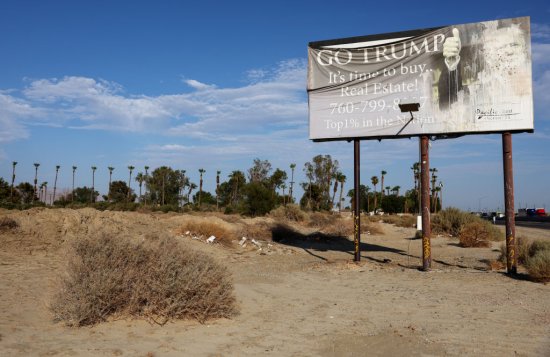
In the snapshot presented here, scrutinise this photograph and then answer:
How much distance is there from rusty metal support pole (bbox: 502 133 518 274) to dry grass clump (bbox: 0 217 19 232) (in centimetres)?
1513

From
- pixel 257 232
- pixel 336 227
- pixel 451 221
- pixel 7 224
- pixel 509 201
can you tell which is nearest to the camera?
pixel 509 201

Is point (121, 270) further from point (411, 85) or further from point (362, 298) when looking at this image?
point (411, 85)

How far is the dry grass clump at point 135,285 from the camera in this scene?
668 centimetres

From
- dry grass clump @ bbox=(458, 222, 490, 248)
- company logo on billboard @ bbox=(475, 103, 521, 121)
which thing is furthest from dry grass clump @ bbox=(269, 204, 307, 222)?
company logo on billboard @ bbox=(475, 103, 521, 121)

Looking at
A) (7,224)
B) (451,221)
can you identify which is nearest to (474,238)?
(451,221)

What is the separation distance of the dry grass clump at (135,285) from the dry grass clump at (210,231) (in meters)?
12.2

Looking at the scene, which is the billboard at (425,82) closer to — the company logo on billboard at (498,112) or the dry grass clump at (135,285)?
the company logo on billboard at (498,112)

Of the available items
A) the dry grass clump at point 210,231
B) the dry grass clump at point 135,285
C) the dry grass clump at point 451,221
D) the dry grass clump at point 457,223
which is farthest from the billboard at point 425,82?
the dry grass clump at point 451,221

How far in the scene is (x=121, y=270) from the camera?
6969 mm

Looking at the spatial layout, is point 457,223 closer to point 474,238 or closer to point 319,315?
point 474,238

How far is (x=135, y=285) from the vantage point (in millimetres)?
6828

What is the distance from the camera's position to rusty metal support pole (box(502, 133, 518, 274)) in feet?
41.8

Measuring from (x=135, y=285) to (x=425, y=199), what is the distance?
965 centimetres

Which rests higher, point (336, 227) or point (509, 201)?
point (509, 201)
